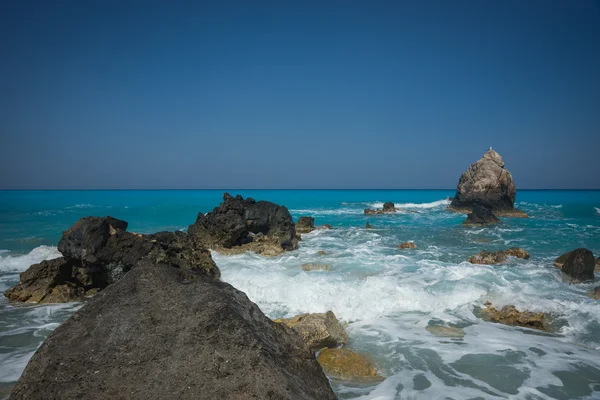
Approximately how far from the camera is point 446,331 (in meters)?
7.14

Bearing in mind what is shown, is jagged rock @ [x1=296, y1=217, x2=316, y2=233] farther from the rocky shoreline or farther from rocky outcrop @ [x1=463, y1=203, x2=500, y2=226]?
the rocky shoreline

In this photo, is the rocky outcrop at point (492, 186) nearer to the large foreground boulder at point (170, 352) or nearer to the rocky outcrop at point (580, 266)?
the rocky outcrop at point (580, 266)

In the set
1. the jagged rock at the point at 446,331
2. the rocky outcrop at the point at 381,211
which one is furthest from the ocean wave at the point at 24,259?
the rocky outcrop at the point at 381,211

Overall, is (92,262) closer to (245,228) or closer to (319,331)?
(319,331)

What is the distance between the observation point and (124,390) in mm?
2268

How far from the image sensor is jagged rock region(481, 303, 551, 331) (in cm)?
741

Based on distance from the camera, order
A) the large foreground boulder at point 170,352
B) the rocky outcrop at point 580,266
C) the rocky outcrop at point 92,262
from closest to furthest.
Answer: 1. the large foreground boulder at point 170,352
2. the rocky outcrop at point 92,262
3. the rocky outcrop at point 580,266

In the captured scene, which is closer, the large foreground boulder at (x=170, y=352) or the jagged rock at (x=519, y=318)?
the large foreground boulder at (x=170, y=352)

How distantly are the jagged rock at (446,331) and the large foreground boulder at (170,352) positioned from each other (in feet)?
16.5

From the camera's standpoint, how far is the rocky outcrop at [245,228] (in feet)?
52.4

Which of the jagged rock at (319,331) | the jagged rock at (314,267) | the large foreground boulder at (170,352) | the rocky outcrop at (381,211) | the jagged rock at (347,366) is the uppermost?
the large foreground boulder at (170,352)

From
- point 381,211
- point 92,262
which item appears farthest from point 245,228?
point 381,211

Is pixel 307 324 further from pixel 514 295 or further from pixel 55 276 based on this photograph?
pixel 55 276

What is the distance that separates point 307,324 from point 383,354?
143 centimetres
